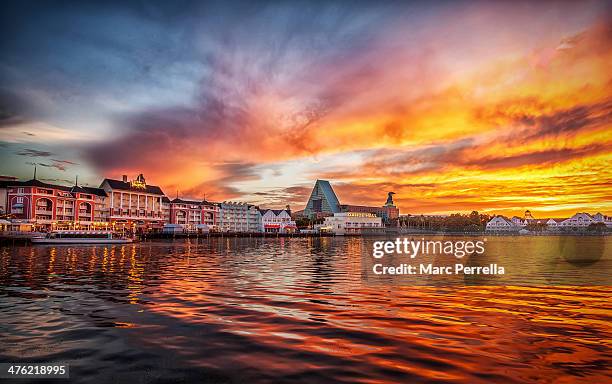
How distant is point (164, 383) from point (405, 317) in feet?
29.9

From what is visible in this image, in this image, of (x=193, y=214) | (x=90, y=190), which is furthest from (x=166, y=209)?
(x=90, y=190)

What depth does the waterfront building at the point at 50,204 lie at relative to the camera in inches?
4080

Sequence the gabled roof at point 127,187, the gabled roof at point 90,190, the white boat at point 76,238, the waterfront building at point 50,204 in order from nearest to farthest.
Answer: the white boat at point 76,238
the waterfront building at point 50,204
the gabled roof at point 90,190
the gabled roof at point 127,187

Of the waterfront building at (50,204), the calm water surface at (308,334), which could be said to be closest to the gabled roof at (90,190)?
the waterfront building at (50,204)

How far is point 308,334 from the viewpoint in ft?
38.0

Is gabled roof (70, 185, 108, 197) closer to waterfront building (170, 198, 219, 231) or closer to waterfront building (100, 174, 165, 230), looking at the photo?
waterfront building (100, 174, 165, 230)

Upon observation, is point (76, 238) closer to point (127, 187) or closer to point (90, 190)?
point (90, 190)

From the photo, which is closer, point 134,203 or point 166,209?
point 134,203

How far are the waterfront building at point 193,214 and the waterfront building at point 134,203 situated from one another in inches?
502

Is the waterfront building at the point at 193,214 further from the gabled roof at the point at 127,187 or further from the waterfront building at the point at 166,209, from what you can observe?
the gabled roof at the point at 127,187

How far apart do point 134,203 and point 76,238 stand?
57.2 metres

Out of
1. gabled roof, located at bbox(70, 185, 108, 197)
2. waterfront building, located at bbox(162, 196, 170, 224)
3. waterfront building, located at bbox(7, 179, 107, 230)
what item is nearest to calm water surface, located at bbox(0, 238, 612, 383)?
waterfront building, located at bbox(7, 179, 107, 230)

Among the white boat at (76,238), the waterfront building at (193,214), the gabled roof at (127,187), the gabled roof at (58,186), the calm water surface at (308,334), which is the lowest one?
the calm water surface at (308,334)

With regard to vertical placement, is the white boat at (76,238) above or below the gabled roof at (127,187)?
below
